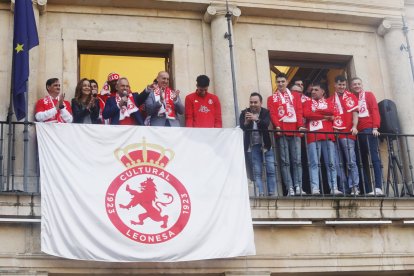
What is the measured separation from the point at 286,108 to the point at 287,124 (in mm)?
253

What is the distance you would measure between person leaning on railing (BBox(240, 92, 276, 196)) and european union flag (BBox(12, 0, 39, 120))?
331 cm

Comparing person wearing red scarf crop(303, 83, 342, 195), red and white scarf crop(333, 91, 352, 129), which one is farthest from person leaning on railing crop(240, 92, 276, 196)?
red and white scarf crop(333, 91, 352, 129)

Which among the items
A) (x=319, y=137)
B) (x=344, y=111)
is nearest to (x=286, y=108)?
(x=319, y=137)

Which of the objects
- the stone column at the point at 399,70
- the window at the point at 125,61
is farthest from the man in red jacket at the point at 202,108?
the stone column at the point at 399,70

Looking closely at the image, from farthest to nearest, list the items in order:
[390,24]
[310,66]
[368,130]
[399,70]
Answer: [310,66] → [390,24] → [399,70] → [368,130]

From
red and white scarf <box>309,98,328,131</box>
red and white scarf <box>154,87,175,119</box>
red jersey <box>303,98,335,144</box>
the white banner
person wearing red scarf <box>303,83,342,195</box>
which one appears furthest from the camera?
red and white scarf <box>309,98,328,131</box>

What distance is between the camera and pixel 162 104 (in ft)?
43.5

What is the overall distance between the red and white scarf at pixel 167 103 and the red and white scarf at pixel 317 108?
86.8 inches

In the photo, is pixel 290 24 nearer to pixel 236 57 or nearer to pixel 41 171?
pixel 236 57

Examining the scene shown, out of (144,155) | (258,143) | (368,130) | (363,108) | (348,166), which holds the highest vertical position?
(363,108)

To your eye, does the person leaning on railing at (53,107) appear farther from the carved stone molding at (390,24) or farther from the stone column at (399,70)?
the carved stone molding at (390,24)

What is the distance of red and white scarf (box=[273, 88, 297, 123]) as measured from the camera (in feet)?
Result: 45.1

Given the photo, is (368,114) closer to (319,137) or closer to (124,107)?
(319,137)

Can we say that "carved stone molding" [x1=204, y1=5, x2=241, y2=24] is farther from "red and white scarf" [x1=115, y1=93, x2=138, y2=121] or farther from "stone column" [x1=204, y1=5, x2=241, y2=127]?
"red and white scarf" [x1=115, y1=93, x2=138, y2=121]
